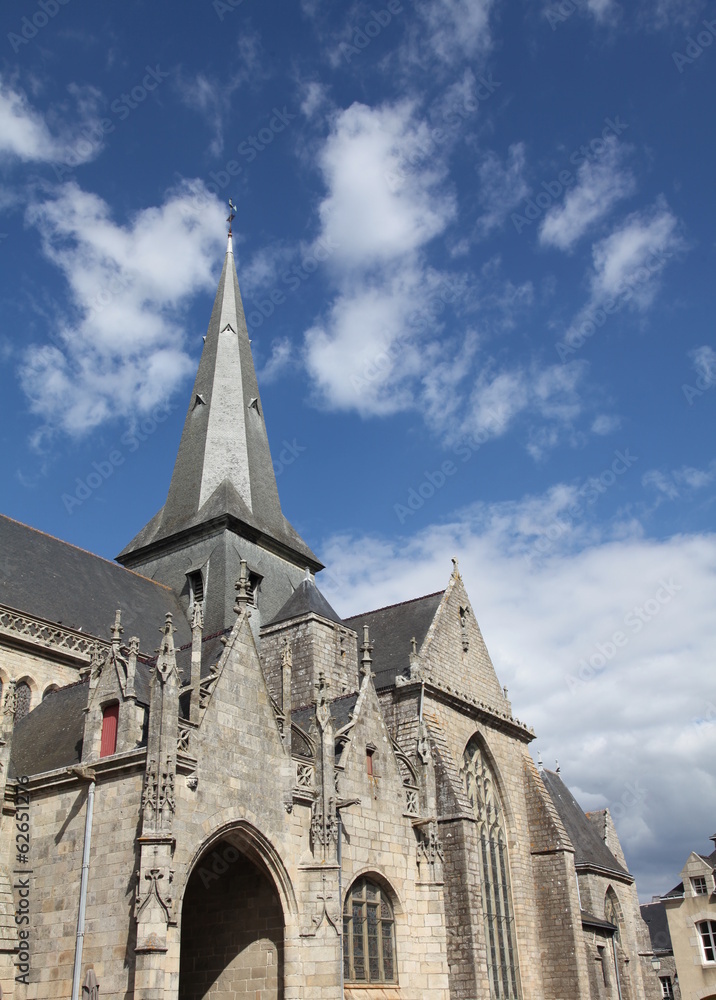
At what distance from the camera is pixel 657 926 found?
43500 mm

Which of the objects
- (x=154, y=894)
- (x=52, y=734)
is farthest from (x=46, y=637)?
(x=154, y=894)

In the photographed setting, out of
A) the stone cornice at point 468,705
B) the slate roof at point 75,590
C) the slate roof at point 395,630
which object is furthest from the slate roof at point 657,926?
the slate roof at point 75,590

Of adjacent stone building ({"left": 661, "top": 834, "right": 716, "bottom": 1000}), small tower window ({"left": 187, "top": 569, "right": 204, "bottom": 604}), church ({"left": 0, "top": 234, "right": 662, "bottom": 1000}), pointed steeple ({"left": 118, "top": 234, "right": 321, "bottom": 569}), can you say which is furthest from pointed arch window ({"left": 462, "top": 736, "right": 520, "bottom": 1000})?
adjacent stone building ({"left": 661, "top": 834, "right": 716, "bottom": 1000})

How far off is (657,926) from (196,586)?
30.9 metres

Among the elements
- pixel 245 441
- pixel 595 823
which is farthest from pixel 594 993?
pixel 245 441

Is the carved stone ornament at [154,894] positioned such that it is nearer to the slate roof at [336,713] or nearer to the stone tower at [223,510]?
the slate roof at [336,713]

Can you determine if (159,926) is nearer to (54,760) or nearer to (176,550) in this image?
(54,760)

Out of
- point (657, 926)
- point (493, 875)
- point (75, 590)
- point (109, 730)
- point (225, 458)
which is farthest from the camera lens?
point (657, 926)

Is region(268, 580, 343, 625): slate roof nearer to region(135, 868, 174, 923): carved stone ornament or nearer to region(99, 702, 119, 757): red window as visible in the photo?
region(99, 702, 119, 757): red window

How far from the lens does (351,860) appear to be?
49.7 feet

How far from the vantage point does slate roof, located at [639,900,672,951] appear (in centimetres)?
4178

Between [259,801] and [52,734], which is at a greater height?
[52,734]

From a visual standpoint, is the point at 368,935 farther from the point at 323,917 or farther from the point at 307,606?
Answer: the point at 307,606

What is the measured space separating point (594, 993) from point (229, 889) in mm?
14152
